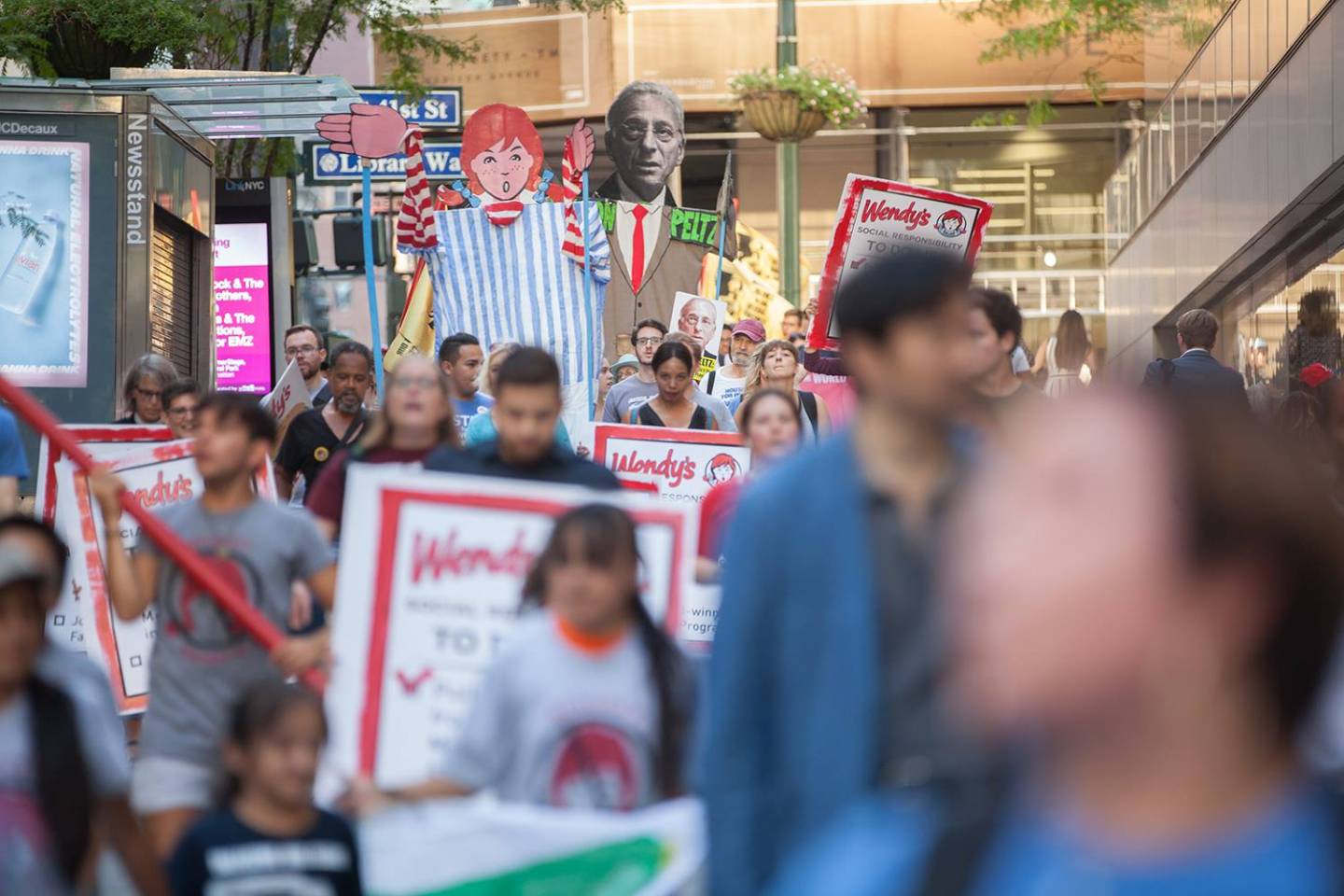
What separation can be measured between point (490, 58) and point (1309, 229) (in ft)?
75.1

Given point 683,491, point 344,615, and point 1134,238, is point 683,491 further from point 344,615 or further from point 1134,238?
point 1134,238

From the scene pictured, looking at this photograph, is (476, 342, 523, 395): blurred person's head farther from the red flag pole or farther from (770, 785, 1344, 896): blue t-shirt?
(770, 785, 1344, 896): blue t-shirt

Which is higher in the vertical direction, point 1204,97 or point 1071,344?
point 1204,97

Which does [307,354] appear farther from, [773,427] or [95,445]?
[773,427]

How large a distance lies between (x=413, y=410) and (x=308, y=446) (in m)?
2.63

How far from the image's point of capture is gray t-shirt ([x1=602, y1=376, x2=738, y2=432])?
10.6 m

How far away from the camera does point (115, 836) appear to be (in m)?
4.49

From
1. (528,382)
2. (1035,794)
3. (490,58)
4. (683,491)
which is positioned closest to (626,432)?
(683,491)

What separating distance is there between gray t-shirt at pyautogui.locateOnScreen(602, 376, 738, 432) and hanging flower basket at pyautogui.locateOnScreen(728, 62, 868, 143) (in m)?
14.8

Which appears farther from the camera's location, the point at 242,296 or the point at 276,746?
the point at 242,296

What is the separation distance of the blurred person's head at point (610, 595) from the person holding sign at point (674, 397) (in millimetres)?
5345

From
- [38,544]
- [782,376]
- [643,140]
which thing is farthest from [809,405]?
[643,140]

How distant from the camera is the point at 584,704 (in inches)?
176

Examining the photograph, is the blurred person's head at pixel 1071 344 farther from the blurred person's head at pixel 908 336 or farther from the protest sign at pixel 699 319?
the blurred person's head at pixel 908 336
